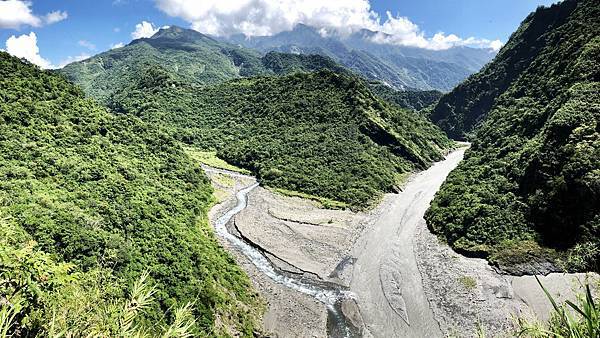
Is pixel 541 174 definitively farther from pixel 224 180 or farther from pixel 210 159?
pixel 210 159

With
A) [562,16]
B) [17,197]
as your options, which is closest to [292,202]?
[17,197]

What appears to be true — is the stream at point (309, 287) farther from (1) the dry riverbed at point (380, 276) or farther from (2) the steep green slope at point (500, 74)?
(2) the steep green slope at point (500, 74)

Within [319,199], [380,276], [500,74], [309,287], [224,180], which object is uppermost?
[500,74]

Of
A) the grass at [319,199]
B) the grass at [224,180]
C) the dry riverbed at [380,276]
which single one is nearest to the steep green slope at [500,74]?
the grass at [319,199]

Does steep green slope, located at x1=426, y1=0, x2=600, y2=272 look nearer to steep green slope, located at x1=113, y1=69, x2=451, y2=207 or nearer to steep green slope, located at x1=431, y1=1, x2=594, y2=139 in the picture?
steep green slope, located at x1=113, y1=69, x2=451, y2=207

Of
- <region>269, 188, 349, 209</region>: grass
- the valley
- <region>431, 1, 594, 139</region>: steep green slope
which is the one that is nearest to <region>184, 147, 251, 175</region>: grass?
the valley

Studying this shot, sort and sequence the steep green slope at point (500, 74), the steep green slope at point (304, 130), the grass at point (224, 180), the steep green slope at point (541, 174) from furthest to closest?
the steep green slope at point (500, 74)
the steep green slope at point (304, 130)
the grass at point (224, 180)
the steep green slope at point (541, 174)

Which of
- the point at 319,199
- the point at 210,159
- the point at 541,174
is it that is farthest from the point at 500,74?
the point at 210,159
